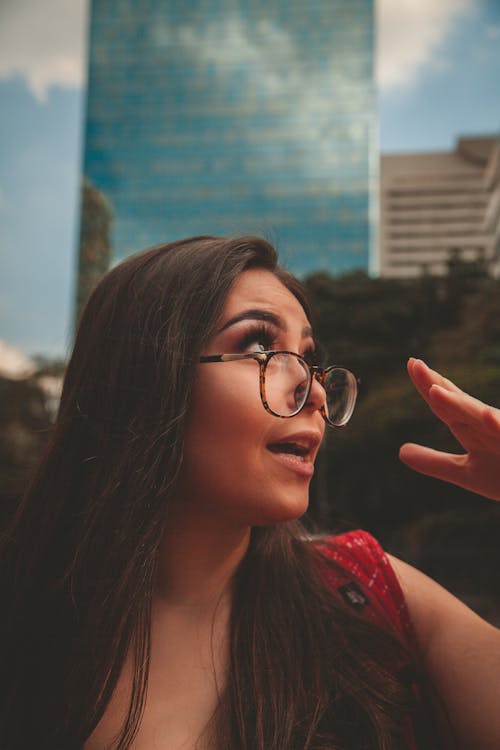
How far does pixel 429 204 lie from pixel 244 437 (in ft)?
216

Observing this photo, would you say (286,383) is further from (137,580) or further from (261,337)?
(137,580)

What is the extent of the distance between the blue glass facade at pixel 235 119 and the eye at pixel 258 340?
176 ft

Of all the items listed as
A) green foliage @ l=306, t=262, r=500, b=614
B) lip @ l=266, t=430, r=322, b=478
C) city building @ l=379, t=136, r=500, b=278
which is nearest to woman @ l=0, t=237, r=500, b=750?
lip @ l=266, t=430, r=322, b=478

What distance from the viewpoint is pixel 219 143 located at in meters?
59.6

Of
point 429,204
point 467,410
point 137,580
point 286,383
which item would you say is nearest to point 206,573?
point 137,580

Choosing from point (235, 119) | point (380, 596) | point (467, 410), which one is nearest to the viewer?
point (467, 410)

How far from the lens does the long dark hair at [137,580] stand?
1.21 meters

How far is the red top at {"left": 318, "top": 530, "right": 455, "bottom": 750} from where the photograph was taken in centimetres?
133

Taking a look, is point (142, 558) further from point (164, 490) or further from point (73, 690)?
point (73, 690)

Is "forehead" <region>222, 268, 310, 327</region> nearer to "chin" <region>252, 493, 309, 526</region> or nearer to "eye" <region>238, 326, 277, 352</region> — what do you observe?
"eye" <region>238, 326, 277, 352</region>

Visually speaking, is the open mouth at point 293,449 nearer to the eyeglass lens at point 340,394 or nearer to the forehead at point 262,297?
the eyeglass lens at point 340,394

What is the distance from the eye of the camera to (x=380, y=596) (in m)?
1.44

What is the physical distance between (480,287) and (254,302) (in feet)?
56.2

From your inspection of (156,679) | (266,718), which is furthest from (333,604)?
(156,679)
